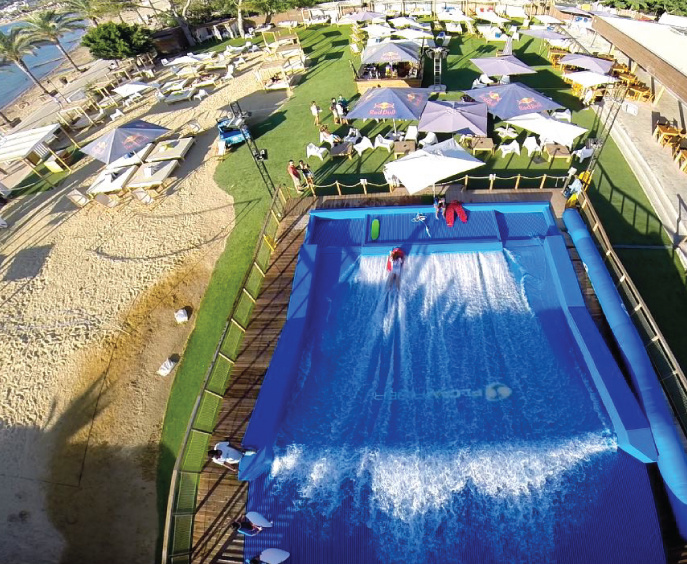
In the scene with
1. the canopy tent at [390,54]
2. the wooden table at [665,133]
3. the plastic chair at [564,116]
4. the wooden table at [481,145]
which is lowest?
the wooden table at [665,133]

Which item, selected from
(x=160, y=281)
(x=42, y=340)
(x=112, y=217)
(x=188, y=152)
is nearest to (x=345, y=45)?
(x=188, y=152)

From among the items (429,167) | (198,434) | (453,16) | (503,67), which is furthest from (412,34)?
(198,434)

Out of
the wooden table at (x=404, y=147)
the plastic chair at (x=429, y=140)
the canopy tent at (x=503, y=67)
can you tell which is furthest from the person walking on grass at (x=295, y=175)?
the canopy tent at (x=503, y=67)

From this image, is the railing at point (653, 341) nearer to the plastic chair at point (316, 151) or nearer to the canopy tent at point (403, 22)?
the plastic chair at point (316, 151)

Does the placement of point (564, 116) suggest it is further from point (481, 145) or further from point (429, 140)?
point (429, 140)

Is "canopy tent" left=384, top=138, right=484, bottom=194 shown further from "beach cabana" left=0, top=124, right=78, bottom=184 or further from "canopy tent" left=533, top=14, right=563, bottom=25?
"canopy tent" left=533, top=14, right=563, bottom=25
